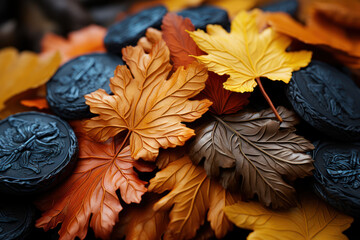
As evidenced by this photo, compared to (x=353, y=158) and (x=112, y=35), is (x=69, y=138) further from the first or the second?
(x=353, y=158)

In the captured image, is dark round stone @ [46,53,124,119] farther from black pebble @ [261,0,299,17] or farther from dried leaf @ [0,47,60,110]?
black pebble @ [261,0,299,17]

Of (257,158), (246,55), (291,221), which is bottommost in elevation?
(291,221)

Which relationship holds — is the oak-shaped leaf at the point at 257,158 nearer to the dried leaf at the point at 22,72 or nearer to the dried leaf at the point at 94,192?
the dried leaf at the point at 94,192

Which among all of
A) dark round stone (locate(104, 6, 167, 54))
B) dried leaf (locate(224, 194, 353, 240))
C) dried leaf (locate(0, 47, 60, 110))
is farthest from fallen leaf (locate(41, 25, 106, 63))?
dried leaf (locate(224, 194, 353, 240))

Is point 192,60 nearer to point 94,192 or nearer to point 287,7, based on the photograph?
point 94,192

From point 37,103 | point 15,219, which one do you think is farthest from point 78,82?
point 15,219

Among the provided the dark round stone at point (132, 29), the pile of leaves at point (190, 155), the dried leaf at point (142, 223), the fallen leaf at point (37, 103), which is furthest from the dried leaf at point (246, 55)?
the fallen leaf at point (37, 103)
